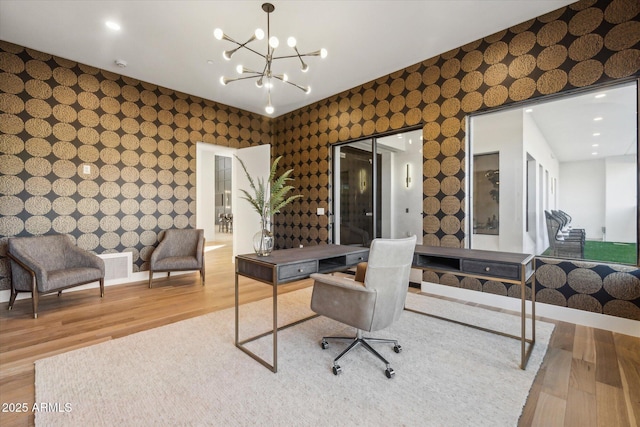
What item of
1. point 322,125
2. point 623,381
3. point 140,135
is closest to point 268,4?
point 322,125

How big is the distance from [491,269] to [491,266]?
0.08 feet

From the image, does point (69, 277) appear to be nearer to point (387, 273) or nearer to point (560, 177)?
point (387, 273)

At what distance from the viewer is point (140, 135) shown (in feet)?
15.8

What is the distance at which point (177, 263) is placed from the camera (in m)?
4.50

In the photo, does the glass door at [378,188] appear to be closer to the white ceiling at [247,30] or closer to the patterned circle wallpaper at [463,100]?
the patterned circle wallpaper at [463,100]

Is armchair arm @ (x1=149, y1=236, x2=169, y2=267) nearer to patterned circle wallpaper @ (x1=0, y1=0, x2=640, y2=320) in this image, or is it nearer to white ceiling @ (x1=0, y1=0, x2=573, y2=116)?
patterned circle wallpaper @ (x1=0, y1=0, x2=640, y2=320)

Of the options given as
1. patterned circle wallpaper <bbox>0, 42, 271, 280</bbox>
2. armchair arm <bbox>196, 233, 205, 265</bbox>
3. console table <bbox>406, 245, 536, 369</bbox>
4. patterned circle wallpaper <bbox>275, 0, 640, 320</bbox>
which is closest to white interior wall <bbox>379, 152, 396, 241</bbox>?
patterned circle wallpaper <bbox>275, 0, 640, 320</bbox>

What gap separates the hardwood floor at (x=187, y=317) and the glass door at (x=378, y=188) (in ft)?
5.39

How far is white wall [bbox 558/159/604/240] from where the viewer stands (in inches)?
124

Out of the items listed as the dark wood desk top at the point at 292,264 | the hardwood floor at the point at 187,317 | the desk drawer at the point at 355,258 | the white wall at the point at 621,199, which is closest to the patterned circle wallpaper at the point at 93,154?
the hardwood floor at the point at 187,317

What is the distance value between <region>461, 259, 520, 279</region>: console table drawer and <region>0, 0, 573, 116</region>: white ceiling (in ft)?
8.79

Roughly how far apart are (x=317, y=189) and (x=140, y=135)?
3243mm

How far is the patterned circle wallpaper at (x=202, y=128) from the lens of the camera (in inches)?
117

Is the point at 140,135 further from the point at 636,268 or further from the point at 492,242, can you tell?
the point at 636,268
